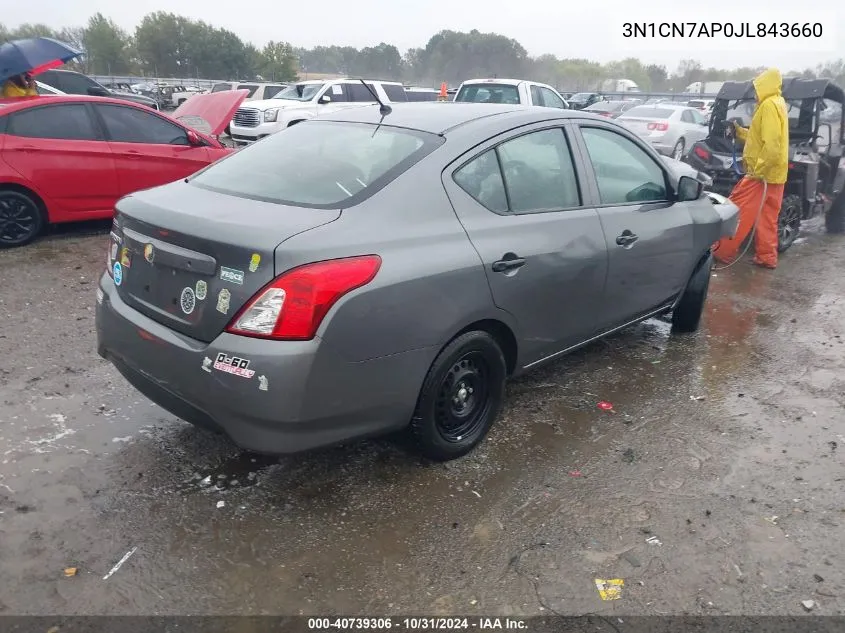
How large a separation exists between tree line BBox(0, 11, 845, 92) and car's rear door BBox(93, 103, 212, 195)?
55.4 meters

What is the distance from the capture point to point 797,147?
8414 mm

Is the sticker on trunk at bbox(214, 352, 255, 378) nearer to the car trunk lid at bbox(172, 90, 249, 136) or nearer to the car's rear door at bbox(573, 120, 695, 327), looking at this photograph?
the car's rear door at bbox(573, 120, 695, 327)

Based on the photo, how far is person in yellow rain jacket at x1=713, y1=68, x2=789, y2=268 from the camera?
6.68m

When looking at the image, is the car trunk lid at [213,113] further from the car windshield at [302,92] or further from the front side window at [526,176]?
the car windshield at [302,92]

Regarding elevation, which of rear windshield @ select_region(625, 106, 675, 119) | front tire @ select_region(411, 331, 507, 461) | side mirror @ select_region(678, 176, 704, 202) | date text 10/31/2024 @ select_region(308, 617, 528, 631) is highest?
rear windshield @ select_region(625, 106, 675, 119)

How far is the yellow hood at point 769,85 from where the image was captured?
22.1ft

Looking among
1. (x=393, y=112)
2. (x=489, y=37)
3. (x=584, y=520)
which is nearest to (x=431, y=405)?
(x=584, y=520)

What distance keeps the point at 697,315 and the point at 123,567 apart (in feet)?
14.0

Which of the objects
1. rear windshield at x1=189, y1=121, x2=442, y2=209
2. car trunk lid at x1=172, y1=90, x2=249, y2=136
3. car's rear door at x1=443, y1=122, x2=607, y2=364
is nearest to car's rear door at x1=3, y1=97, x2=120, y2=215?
car trunk lid at x1=172, y1=90, x2=249, y2=136

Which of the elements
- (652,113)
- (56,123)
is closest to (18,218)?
(56,123)

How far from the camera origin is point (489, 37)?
10262 centimetres

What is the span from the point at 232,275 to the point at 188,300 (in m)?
0.28

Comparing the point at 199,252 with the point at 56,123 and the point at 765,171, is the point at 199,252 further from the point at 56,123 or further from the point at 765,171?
the point at 765,171

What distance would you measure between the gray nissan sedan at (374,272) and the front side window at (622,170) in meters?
0.02
